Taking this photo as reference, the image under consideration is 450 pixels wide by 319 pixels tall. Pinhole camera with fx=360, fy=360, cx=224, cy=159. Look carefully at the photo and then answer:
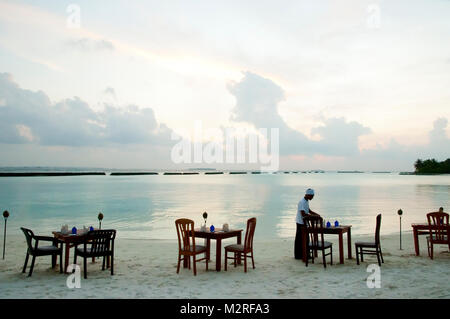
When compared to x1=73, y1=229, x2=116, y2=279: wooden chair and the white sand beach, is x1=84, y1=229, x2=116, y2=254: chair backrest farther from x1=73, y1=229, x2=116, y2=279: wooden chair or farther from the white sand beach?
the white sand beach

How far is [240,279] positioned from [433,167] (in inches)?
7885

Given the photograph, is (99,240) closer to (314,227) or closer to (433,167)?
(314,227)

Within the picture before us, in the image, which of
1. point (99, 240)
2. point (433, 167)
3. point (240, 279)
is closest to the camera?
point (240, 279)

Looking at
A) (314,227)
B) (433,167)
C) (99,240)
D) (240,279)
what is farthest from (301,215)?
(433,167)

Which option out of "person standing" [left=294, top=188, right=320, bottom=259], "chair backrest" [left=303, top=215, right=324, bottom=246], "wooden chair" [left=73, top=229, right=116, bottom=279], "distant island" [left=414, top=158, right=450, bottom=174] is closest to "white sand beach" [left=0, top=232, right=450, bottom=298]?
"person standing" [left=294, top=188, right=320, bottom=259]

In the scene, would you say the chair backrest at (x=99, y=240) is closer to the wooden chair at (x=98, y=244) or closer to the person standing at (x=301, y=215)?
the wooden chair at (x=98, y=244)

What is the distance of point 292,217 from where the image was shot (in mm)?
20219

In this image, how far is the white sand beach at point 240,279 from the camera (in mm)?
5680

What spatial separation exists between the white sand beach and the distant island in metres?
193

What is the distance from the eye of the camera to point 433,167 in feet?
585

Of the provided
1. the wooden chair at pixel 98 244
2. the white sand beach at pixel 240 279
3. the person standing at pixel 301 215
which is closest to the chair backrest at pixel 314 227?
the person standing at pixel 301 215

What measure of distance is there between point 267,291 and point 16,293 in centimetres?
395

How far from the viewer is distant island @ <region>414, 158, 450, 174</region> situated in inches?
6826
